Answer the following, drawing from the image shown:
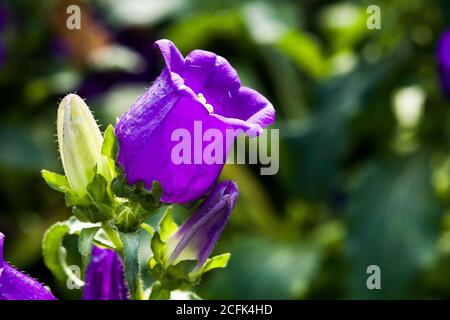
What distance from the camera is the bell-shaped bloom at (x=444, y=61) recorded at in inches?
126

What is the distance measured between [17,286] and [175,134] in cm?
36

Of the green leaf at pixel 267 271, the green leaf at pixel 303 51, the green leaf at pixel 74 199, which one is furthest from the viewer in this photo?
the green leaf at pixel 303 51

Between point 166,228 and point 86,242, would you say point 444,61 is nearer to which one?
point 166,228

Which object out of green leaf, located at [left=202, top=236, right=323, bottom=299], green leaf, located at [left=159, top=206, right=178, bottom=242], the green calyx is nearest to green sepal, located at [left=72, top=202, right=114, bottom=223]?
the green calyx

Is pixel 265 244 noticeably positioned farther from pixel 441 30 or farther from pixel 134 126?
pixel 134 126

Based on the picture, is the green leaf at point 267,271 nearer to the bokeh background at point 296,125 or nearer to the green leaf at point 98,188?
the bokeh background at point 296,125

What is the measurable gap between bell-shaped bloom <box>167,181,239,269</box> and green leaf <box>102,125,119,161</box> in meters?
0.17

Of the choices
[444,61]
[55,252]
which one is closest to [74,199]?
[55,252]

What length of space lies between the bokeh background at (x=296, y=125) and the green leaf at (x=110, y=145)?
1.79m

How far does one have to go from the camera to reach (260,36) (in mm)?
4207

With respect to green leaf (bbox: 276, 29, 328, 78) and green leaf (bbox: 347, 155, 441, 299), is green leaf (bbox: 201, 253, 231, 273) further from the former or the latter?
green leaf (bbox: 276, 29, 328, 78)

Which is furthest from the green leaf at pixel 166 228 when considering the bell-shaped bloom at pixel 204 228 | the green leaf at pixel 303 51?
the green leaf at pixel 303 51

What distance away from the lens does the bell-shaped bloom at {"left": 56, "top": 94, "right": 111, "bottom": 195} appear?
5.35ft
